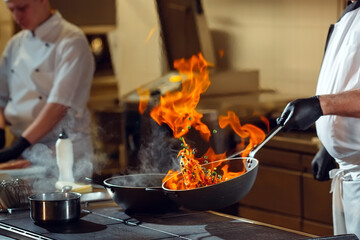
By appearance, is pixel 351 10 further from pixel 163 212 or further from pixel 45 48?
pixel 45 48

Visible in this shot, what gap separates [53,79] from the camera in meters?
3.86

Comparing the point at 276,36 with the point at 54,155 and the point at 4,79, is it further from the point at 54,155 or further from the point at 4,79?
the point at 54,155

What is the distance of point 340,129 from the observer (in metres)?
2.77

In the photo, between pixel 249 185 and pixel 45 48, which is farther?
pixel 45 48

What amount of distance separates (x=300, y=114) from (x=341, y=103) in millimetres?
182

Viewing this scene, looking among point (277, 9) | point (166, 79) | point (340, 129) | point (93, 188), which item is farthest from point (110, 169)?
point (340, 129)

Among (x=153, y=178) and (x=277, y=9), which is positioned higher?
(x=277, y=9)

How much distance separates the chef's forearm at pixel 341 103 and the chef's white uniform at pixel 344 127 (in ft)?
0.84

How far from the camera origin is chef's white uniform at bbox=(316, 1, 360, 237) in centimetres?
274

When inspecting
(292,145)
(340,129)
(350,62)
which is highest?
(350,62)

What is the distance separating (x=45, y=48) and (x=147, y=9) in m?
2.30

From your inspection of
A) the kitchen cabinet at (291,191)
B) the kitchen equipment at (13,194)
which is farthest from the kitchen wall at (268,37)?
the kitchen equipment at (13,194)

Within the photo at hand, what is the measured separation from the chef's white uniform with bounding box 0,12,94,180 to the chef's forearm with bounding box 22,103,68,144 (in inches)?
1.4

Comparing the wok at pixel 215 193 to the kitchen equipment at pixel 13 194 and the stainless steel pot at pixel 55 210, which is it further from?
the kitchen equipment at pixel 13 194
